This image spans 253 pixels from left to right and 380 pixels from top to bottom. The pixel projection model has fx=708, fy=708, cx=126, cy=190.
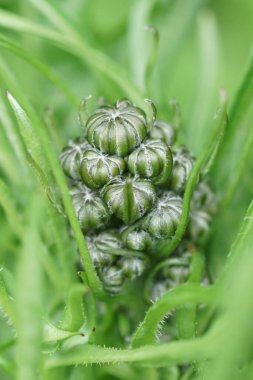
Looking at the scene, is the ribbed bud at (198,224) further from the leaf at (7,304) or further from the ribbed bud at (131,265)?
the leaf at (7,304)

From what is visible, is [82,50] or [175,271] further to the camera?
[82,50]

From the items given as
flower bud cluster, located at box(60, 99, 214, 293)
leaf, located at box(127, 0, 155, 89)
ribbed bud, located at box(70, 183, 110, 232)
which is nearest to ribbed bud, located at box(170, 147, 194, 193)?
flower bud cluster, located at box(60, 99, 214, 293)

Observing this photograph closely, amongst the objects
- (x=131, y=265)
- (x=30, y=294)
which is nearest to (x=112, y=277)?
(x=131, y=265)

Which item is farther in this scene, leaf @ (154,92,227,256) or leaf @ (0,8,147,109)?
leaf @ (0,8,147,109)

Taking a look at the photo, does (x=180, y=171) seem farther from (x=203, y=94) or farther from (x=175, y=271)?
(x=203, y=94)

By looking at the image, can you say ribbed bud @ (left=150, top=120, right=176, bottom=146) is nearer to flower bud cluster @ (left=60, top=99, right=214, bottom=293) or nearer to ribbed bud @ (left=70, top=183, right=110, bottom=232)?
flower bud cluster @ (left=60, top=99, right=214, bottom=293)

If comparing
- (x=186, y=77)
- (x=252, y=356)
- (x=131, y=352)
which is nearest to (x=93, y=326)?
(x=131, y=352)
